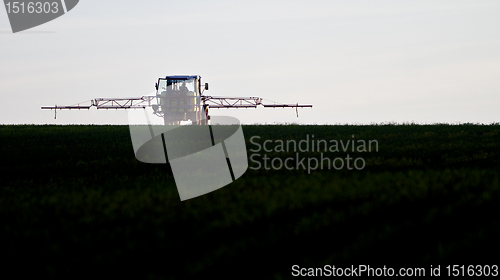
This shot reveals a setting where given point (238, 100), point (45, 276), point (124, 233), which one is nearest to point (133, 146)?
point (124, 233)

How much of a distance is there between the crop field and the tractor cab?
19094mm

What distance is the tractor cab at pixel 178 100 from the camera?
34.2 m

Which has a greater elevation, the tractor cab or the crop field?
the tractor cab

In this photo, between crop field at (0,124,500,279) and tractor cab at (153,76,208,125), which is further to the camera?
tractor cab at (153,76,208,125)

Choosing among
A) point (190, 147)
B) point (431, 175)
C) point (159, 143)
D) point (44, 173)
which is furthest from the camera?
point (159, 143)

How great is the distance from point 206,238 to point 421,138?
621 inches

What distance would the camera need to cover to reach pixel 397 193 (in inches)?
356

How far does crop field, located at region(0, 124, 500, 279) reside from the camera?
6.18 meters

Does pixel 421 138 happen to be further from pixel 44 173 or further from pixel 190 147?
pixel 44 173

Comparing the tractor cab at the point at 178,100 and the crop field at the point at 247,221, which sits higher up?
the tractor cab at the point at 178,100

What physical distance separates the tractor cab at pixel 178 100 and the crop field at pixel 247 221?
62.6 ft

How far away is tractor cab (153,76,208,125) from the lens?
112 feet

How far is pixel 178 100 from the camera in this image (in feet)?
113

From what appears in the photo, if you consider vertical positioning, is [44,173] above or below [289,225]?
above
